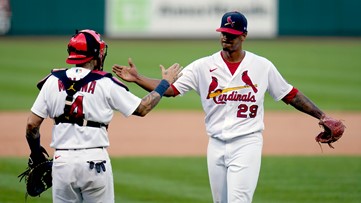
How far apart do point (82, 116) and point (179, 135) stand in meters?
9.04

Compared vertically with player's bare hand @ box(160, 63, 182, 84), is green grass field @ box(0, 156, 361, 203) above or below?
below

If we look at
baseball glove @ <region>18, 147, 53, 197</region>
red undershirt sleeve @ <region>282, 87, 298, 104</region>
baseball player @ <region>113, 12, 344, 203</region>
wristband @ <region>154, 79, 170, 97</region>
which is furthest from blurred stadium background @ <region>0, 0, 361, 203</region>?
wristband @ <region>154, 79, 170, 97</region>

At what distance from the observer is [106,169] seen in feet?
19.4

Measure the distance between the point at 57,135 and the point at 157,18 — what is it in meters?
25.1

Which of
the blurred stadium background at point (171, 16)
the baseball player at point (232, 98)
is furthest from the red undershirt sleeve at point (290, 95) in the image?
the blurred stadium background at point (171, 16)

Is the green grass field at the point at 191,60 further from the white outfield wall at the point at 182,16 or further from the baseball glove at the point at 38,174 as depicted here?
the baseball glove at the point at 38,174

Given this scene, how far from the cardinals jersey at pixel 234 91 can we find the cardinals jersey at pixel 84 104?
43.1 inches

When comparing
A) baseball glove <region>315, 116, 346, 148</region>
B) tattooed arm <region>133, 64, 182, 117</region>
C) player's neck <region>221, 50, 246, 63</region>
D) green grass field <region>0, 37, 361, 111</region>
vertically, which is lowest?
green grass field <region>0, 37, 361, 111</region>

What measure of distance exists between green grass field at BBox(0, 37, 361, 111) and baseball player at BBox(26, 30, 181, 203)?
39.0 feet

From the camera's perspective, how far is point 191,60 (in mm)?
24219

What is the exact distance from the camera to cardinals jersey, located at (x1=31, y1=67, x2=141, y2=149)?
231 inches

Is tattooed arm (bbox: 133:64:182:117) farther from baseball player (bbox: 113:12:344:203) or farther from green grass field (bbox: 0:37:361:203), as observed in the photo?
green grass field (bbox: 0:37:361:203)

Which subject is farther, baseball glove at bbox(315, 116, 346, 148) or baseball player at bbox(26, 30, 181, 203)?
baseball glove at bbox(315, 116, 346, 148)

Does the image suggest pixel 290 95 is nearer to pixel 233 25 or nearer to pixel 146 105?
pixel 233 25
